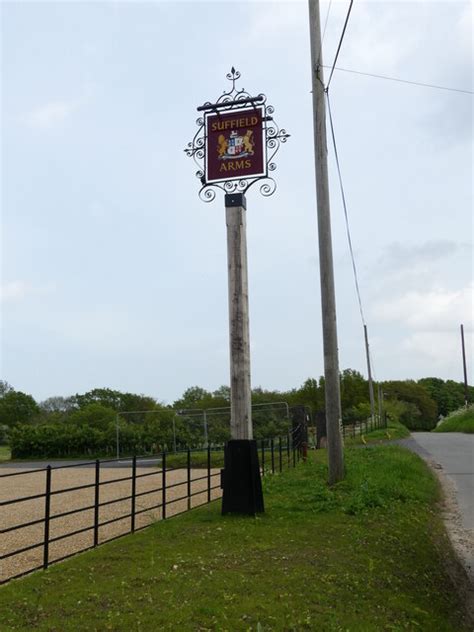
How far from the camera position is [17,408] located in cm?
8788

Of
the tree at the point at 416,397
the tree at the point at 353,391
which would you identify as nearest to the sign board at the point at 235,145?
the tree at the point at 353,391

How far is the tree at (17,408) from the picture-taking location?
86.9 meters

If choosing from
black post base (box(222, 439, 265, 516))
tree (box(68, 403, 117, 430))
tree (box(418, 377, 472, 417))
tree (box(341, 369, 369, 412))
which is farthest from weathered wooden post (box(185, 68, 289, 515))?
tree (box(418, 377, 472, 417))

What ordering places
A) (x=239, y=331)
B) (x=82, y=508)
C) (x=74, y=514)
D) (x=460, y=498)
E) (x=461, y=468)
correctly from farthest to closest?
(x=461, y=468)
(x=74, y=514)
(x=460, y=498)
(x=239, y=331)
(x=82, y=508)

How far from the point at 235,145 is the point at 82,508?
6278 mm

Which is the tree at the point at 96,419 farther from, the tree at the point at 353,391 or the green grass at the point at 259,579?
the tree at the point at 353,391

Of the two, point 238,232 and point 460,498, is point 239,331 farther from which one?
point 460,498

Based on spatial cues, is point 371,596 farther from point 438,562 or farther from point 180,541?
point 180,541

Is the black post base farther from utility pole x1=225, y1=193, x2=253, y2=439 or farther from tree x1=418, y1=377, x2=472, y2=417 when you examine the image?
tree x1=418, y1=377, x2=472, y2=417

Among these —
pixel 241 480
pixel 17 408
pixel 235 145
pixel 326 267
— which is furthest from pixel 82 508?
pixel 17 408

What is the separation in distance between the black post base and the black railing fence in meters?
0.83

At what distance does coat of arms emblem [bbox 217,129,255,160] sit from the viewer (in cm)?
1038

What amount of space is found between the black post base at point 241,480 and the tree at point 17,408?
273 feet

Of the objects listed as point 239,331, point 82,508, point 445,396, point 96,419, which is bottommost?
point 82,508
